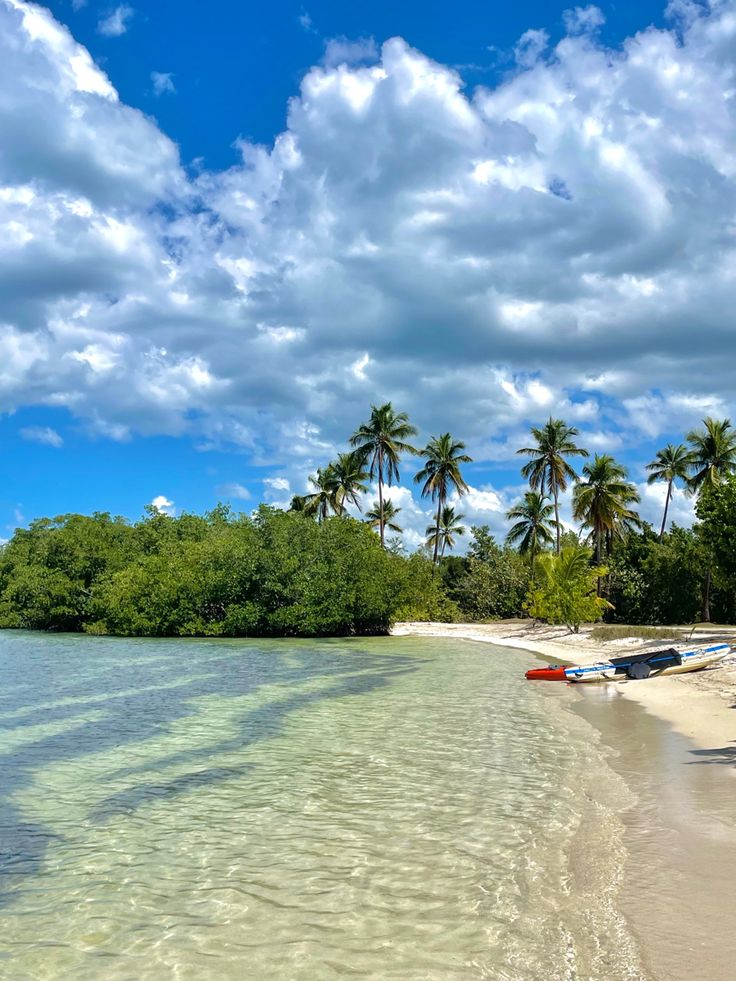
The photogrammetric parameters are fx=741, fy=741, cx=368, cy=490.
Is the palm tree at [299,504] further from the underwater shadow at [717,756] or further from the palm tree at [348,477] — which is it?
the underwater shadow at [717,756]

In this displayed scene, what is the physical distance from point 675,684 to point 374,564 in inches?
1026

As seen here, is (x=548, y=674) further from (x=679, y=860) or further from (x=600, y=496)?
(x=600, y=496)

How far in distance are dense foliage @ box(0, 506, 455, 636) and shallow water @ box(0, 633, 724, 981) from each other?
2547cm

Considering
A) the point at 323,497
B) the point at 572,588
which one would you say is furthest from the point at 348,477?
the point at 572,588

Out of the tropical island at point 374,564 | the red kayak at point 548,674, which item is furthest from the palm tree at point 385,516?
the red kayak at point 548,674

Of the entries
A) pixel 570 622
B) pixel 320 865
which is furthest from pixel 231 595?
pixel 320 865

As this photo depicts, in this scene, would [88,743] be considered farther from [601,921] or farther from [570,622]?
[570,622]

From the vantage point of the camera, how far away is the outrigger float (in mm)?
20094

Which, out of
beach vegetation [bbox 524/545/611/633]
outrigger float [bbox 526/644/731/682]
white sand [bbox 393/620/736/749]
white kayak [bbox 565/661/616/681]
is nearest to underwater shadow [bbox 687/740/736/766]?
white sand [bbox 393/620/736/749]

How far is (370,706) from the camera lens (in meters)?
16.7

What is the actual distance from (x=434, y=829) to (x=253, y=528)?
38.7 metres

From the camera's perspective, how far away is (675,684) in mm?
18672

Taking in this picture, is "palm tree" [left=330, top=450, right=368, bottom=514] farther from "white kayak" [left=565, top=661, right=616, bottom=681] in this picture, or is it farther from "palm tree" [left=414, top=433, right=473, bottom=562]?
"white kayak" [left=565, top=661, right=616, bottom=681]

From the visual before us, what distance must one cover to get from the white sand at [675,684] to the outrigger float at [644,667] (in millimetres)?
231
